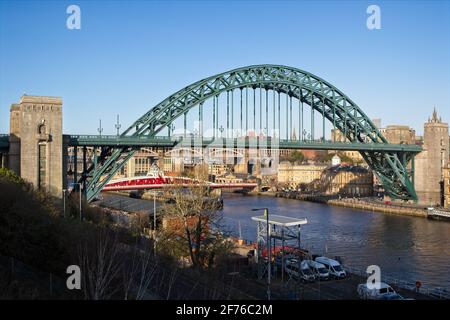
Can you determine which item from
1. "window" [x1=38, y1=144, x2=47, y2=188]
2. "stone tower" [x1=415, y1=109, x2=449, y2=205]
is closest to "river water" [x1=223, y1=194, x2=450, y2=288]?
"stone tower" [x1=415, y1=109, x2=449, y2=205]

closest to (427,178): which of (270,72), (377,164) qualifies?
(377,164)

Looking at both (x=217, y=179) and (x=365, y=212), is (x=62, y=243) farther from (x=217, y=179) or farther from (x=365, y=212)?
(x=217, y=179)

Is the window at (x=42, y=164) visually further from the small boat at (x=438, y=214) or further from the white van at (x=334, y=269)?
the small boat at (x=438, y=214)

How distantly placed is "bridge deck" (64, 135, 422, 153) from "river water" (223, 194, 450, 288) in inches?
209

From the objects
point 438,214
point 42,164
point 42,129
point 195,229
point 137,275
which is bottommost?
point 438,214

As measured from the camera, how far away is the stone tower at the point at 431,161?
157 feet

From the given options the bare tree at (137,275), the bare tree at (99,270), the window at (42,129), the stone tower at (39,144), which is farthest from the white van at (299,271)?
the window at (42,129)

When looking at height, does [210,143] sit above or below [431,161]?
above

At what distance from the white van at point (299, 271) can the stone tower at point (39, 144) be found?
13.1m

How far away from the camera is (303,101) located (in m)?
40.9

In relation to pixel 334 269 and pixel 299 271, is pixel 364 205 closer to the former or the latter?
pixel 334 269

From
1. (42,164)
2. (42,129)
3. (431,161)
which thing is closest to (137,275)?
(42,164)

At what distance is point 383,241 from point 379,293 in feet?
45.0

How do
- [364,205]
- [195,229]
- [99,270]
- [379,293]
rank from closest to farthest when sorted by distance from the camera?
[99,270] → [379,293] → [195,229] → [364,205]
